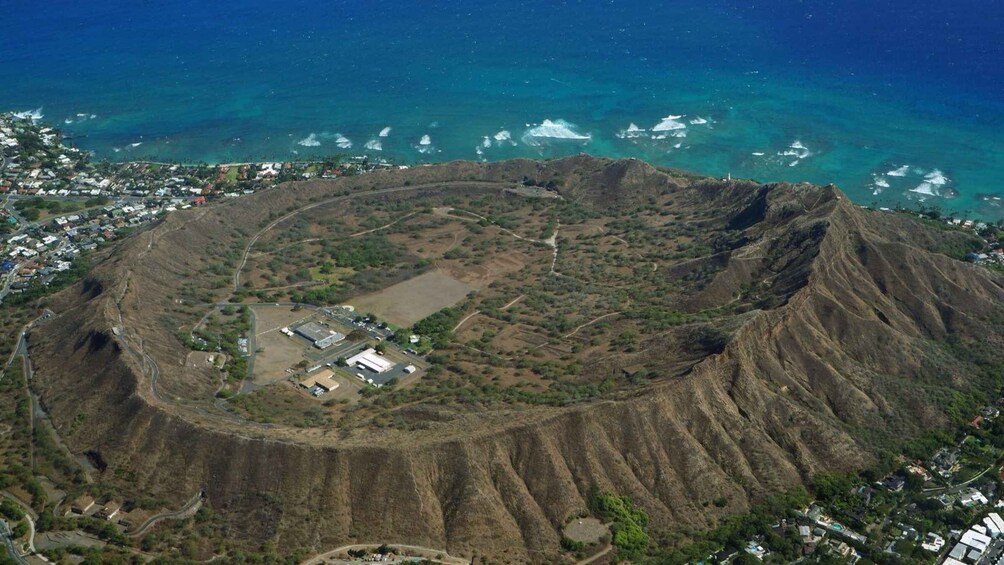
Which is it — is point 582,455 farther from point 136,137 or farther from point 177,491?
point 136,137

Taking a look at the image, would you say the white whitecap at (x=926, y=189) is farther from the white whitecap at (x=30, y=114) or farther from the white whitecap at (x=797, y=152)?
the white whitecap at (x=30, y=114)

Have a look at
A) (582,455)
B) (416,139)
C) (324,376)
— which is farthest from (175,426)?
(416,139)

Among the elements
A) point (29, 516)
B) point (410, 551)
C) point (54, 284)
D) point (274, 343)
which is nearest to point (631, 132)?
point (274, 343)

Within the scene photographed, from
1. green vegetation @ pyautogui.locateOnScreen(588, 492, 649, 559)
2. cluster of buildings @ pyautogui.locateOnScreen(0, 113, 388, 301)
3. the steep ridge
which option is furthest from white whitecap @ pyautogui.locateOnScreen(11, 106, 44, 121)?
green vegetation @ pyautogui.locateOnScreen(588, 492, 649, 559)

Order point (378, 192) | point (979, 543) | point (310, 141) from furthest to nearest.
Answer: point (310, 141) → point (378, 192) → point (979, 543)

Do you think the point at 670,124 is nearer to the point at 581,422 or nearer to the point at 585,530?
the point at 581,422

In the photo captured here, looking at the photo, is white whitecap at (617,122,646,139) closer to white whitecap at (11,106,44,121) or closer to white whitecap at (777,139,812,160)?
white whitecap at (777,139,812,160)
